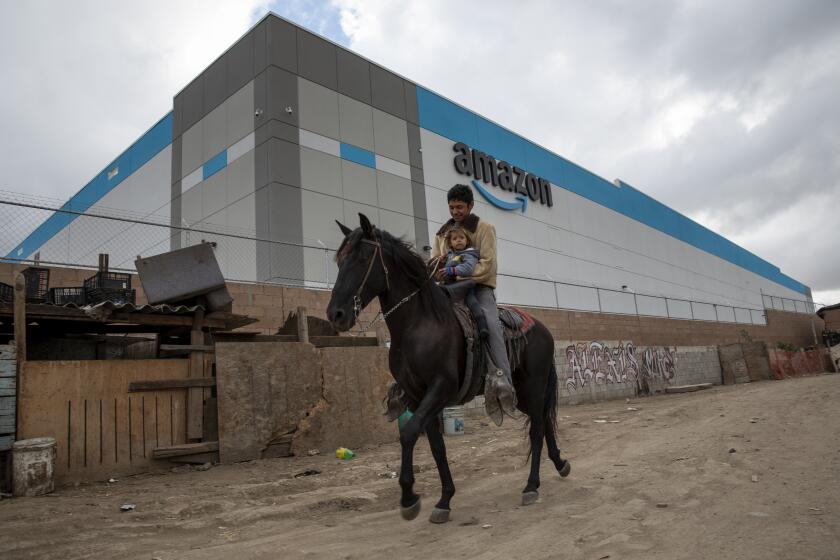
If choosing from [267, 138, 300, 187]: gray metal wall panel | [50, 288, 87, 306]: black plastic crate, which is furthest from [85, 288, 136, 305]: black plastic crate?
[267, 138, 300, 187]: gray metal wall panel

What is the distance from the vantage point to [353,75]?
20.4 m

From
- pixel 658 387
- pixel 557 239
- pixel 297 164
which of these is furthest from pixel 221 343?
pixel 557 239

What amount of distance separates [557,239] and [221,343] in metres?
22.1

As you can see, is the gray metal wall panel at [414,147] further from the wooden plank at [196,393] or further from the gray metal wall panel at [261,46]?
the wooden plank at [196,393]

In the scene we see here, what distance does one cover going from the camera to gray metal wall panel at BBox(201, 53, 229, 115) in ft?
66.9

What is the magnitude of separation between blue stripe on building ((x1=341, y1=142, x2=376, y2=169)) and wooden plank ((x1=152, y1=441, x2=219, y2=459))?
13109 mm

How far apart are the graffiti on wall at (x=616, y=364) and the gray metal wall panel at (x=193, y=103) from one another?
1775 centimetres

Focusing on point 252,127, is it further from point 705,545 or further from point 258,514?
point 705,545

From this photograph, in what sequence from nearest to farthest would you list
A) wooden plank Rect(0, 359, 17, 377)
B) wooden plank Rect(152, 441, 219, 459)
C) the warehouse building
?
wooden plank Rect(0, 359, 17, 377) → wooden plank Rect(152, 441, 219, 459) → the warehouse building

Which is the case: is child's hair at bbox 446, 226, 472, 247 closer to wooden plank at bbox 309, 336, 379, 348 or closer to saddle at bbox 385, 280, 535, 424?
saddle at bbox 385, 280, 535, 424

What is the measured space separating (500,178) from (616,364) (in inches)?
420

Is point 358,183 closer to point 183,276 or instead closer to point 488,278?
point 183,276

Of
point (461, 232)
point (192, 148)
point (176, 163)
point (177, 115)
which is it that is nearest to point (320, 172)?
point (192, 148)

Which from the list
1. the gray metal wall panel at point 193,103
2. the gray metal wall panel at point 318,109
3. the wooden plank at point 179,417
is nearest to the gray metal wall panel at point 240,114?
the gray metal wall panel at point 318,109
